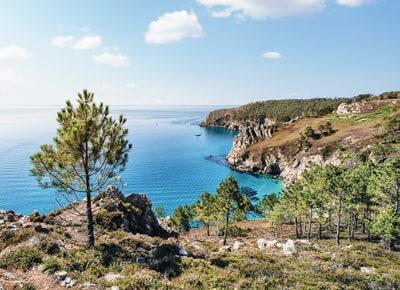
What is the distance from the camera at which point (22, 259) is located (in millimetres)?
24203

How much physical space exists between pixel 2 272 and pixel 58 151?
934cm

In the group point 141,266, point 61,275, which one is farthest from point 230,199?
point 61,275

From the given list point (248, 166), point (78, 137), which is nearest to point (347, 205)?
point (78, 137)

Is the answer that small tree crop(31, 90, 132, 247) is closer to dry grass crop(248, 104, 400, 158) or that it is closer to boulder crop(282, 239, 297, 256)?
boulder crop(282, 239, 297, 256)

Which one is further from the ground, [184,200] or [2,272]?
[2,272]

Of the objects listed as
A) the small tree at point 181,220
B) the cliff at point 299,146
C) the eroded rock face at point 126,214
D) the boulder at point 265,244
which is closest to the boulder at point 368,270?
the boulder at point 265,244

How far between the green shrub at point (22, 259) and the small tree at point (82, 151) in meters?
4.81

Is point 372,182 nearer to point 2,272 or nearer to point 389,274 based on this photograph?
point 389,274

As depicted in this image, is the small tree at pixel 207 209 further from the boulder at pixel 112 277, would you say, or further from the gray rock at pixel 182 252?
the boulder at pixel 112 277

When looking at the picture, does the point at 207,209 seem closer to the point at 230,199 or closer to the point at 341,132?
the point at 230,199

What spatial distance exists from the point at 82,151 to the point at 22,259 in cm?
878

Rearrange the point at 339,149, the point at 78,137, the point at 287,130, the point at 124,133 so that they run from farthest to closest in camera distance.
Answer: the point at 287,130, the point at 339,149, the point at 124,133, the point at 78,137

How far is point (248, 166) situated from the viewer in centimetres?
16738

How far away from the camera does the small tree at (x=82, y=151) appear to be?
26.7 metres
